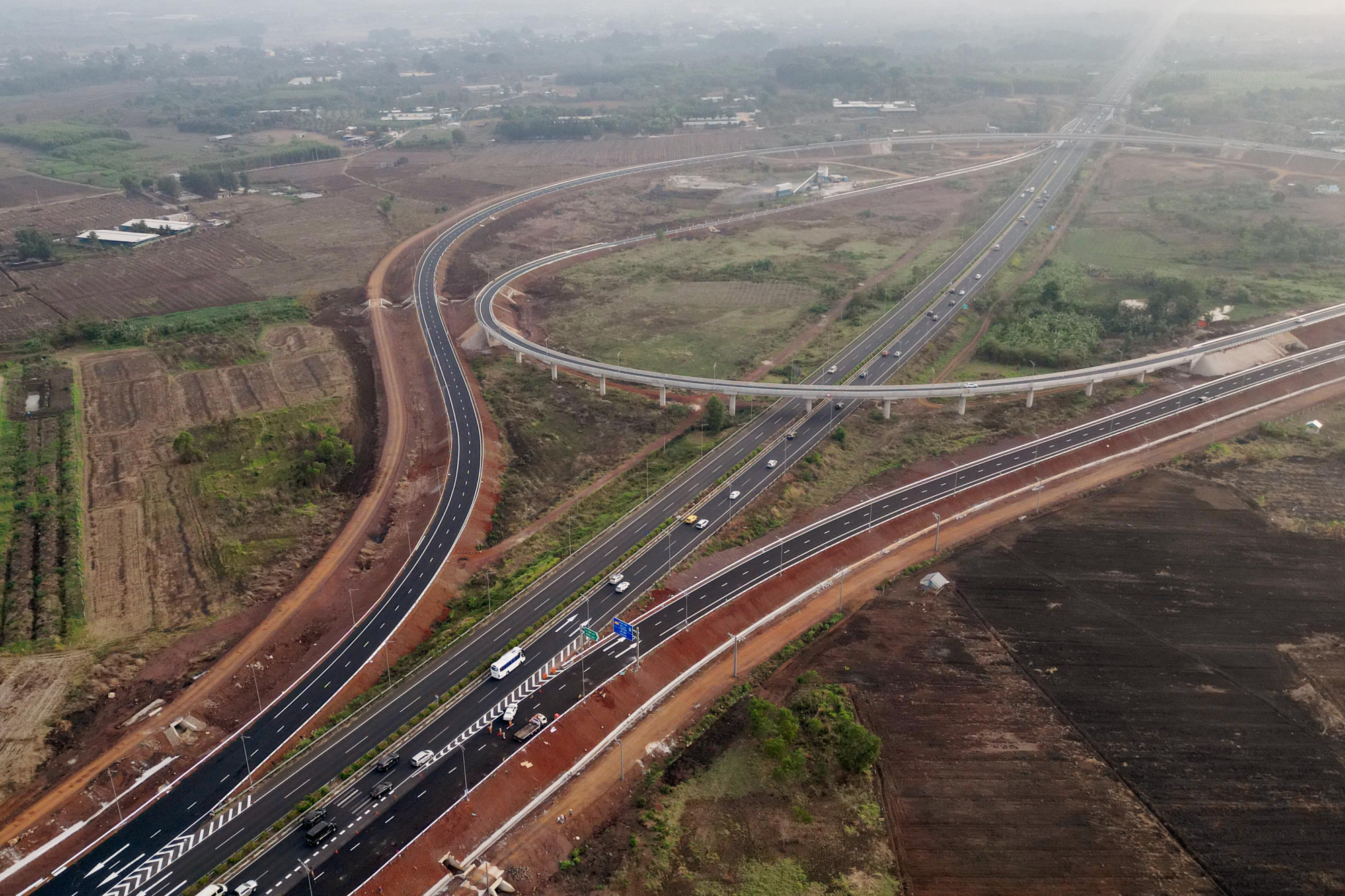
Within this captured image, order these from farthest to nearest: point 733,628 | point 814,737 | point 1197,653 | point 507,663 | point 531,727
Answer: point 733,628
point 1197,653
point 507,663
point 814,737
point 531,727

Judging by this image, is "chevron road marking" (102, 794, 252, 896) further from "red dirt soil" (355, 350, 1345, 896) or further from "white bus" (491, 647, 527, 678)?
"white bus" (491, 647, 527, 678)

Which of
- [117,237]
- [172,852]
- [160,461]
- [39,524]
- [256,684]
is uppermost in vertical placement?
[117,237]

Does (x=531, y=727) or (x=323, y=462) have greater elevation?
(x=323, y=462)

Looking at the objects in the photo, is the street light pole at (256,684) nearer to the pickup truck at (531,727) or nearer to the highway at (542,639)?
the highway at (542,639)

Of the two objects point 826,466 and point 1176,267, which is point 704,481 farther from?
point 1176,267

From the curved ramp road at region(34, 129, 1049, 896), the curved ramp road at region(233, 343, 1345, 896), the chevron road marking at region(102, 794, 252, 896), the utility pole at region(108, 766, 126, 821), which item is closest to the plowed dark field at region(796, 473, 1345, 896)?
the curved ramp road at region(233, 343, 1345, 896)

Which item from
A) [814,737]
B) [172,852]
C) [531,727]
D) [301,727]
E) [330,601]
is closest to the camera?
[172,852]

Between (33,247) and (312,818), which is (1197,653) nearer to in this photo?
(312,818)

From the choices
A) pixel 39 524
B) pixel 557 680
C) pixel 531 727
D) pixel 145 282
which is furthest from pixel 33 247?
pixel 531 727
